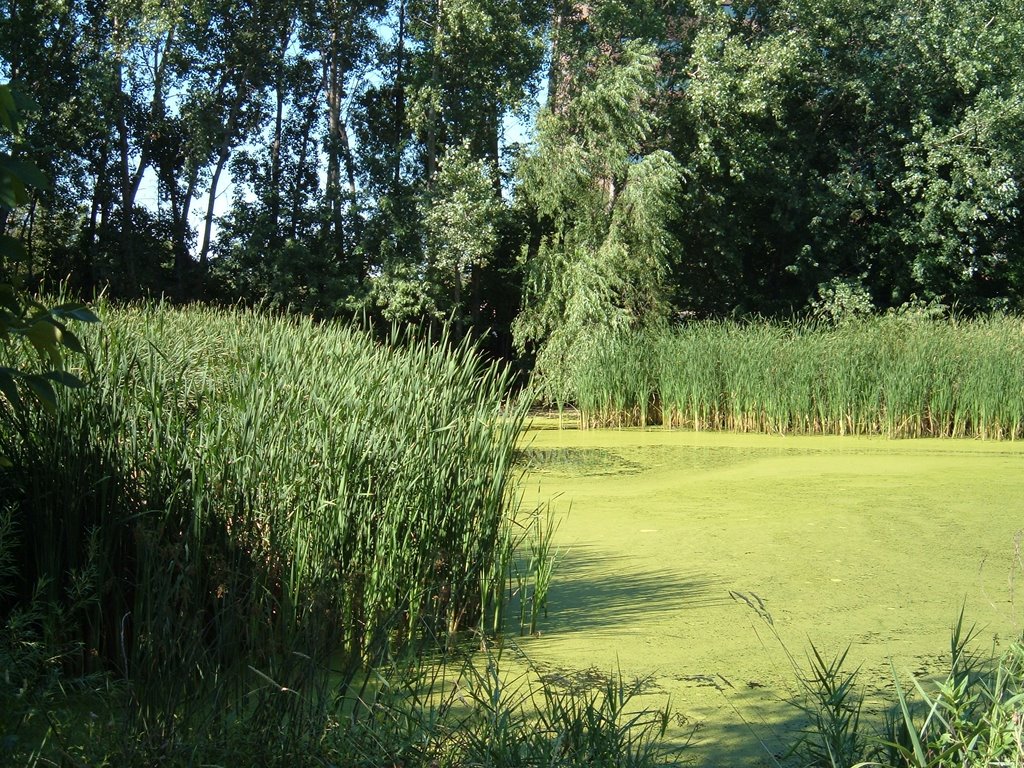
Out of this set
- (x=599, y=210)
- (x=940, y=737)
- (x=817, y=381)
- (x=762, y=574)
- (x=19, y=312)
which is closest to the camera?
(x=19, y=312)

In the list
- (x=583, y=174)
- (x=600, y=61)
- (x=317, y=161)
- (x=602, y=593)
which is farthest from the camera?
(x=317, y=161)

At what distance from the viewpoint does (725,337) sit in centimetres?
1048

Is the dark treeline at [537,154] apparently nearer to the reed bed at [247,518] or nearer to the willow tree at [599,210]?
the willow tree at [599,210]

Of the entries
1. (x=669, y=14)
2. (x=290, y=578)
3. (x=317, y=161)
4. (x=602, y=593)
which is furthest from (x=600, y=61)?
(x=290, y=578)

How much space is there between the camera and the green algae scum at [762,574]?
9.41 feet

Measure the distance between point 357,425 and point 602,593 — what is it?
4.26ft

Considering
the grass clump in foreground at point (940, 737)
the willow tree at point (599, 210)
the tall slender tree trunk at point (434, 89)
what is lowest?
the grass clump in foreground at point (940, 737)

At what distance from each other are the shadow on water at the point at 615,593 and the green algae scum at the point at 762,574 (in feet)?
0.03

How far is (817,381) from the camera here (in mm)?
9492

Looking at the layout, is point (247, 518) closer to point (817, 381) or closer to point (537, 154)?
point (817, 381)

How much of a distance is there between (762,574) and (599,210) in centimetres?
949

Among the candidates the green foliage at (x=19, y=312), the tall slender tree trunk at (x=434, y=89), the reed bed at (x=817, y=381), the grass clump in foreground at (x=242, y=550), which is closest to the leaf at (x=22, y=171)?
the green foliage at (x=19, y=312)

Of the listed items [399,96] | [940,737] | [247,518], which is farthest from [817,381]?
[399,96]

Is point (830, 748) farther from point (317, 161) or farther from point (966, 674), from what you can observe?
point (317, 161)
